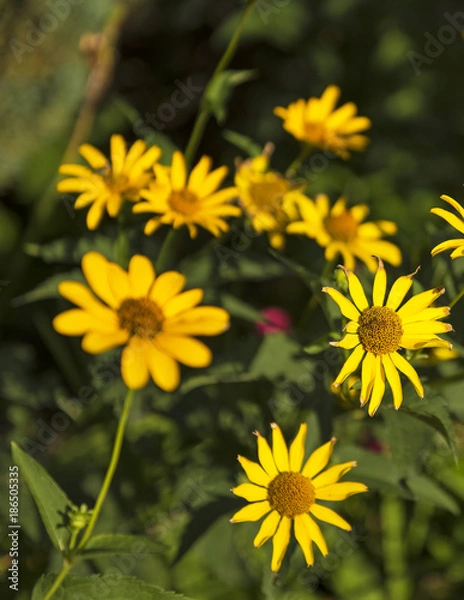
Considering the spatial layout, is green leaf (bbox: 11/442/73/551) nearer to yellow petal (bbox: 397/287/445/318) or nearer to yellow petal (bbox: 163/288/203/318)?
yellow petal (bbox: 163/288/203/318)

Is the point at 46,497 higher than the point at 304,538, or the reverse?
the point at 304,538

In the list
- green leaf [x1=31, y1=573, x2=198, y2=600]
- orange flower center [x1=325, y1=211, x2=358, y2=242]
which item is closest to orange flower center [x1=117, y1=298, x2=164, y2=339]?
green leaf [x1=31, y1=573, x2=198, y2=600]

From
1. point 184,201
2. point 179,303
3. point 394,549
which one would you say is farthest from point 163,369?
point 394,549

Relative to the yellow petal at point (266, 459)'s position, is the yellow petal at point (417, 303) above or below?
above

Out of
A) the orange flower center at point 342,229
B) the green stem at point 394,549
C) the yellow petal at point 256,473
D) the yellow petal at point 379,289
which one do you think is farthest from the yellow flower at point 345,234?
the green stem at point 394,549

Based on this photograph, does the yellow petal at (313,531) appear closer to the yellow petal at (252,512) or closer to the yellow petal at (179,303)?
the yellow petal at (252,512)

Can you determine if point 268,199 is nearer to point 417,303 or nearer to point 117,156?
point 117,156
